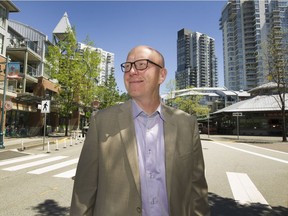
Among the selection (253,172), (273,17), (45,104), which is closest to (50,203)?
(253,172)

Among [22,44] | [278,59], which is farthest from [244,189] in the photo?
[22,44]

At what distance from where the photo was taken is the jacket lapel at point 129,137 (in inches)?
74.1

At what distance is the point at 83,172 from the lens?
1958 millimetres

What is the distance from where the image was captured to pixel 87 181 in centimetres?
195

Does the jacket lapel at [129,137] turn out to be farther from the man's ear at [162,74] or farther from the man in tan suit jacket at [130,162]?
the man's ear at [162,74]

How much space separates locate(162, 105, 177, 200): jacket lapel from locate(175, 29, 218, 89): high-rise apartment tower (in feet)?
578

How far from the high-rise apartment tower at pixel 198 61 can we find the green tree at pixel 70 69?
481 ft

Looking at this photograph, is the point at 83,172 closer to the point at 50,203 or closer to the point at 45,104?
the point at 50,203

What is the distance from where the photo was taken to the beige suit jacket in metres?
1.87

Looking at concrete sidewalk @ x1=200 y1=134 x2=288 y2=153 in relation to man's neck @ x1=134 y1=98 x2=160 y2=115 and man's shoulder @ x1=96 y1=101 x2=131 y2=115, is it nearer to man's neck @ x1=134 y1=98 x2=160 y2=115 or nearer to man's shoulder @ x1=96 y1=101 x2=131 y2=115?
man's neck @ x1=134 y1=98 x2=160 y2=115

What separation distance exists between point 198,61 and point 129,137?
187 meters

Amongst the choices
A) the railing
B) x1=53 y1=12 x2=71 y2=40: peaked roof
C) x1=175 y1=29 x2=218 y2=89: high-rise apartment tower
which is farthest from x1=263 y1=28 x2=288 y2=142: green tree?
x1=175 y1=29 x2=218 y2=89: high-rise apartment tower

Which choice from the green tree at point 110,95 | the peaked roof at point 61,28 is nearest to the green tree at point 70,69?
the peaked roof at point 61,28

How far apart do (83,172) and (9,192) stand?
18.7 feet
